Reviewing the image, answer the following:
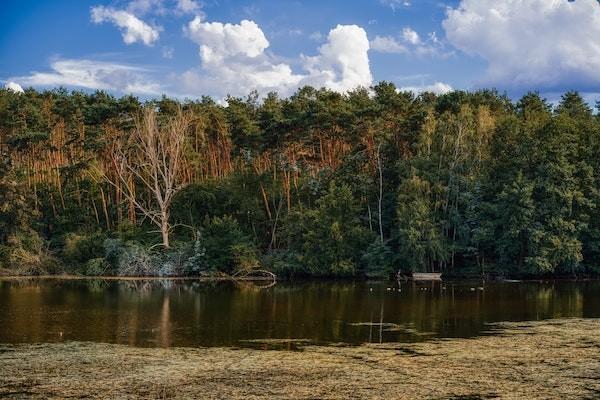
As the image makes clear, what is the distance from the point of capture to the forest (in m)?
48.1

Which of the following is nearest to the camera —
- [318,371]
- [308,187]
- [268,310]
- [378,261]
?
[318,371]

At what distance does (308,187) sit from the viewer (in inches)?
2185

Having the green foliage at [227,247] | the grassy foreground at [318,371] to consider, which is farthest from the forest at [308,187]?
the grassy foreground at [318,371]

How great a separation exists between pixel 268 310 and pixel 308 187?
24694 mm

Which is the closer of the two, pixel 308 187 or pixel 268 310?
pixel 268 310

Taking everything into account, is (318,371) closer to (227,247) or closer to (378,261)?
(378,261)

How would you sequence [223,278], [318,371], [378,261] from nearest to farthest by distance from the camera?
1. [318,371]
2. [378,261]
3. [223,278]

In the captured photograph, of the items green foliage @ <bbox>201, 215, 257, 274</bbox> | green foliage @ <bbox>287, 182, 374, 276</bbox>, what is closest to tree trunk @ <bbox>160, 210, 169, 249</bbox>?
green foliage @ <bbox>201, 215, 257, 274</bbox>

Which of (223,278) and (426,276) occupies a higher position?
(426,276)

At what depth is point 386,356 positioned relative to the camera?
20328 millimetres

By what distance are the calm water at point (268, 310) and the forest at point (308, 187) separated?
399 cm

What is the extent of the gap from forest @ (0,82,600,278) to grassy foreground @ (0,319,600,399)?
26047 mm

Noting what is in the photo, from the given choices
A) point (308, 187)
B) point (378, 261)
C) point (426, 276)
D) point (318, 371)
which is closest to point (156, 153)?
point (308, 187)

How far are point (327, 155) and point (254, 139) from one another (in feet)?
26.1
